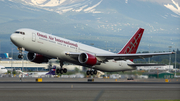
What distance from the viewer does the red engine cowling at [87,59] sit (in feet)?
143

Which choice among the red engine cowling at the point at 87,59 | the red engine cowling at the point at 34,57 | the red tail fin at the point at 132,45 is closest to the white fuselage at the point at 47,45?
the red engine cowling at the point at 87,59

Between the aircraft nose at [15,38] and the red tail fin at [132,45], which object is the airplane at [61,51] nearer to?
the aircraft nose at [15,38]

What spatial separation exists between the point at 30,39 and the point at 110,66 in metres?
18.2

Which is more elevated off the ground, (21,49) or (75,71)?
(21,49)

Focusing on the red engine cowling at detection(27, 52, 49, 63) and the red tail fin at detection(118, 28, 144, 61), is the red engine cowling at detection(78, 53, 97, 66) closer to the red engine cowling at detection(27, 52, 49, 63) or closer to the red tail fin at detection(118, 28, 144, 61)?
the red engine cowling at detection(27, 52, 49, 63)

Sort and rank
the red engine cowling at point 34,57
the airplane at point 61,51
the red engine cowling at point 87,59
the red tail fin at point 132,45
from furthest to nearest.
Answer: the red tail fin at point 132,45 < the red engine cowling at point 34,57 < the red engine cowling at point 87,59 < the airplane at point 61,51

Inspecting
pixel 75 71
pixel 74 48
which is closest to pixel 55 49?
pixel 74 48

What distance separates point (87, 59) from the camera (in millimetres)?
43312

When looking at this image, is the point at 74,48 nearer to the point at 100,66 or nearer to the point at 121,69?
the point at 100,66

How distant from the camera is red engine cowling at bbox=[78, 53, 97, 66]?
43466 millimetres
